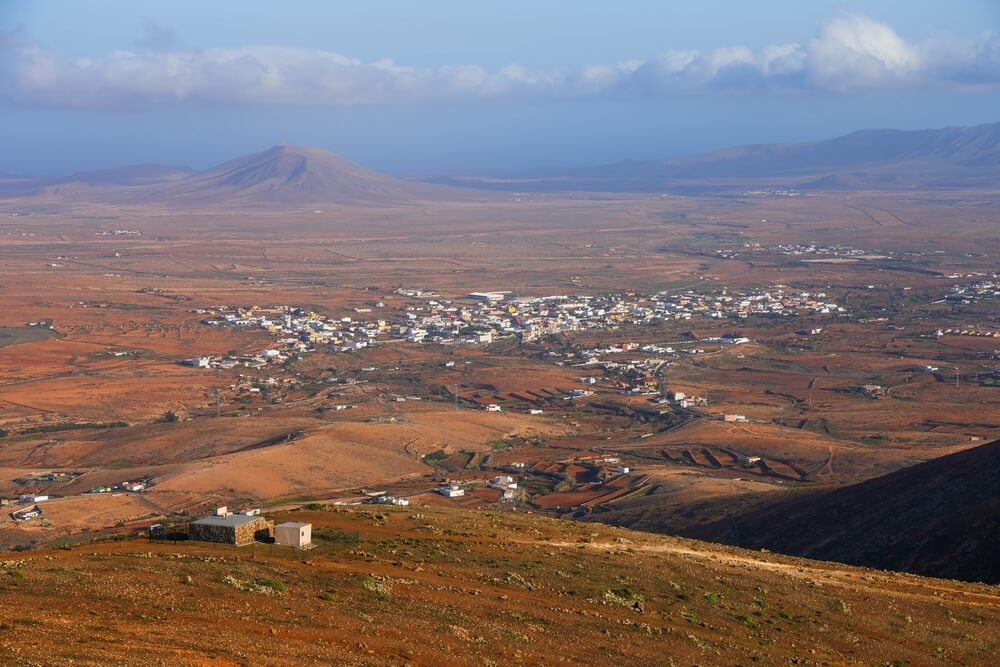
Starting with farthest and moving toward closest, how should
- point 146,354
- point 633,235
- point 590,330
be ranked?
point 633,235 → point 590,330 → point 146,354

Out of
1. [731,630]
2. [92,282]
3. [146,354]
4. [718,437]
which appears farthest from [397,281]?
[731,630]

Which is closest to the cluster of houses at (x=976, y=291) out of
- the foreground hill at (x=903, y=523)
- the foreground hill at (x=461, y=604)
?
the foreground hill at (x=903, y=523)

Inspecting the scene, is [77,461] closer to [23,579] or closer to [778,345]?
[23,579]

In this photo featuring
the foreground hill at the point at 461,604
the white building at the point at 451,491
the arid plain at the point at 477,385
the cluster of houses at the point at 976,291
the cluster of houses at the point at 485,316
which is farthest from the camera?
the cluster of houses at the point at 976,291

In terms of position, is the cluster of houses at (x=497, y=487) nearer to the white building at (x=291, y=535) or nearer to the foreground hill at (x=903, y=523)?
the foreground hill at (x=903, y=523)

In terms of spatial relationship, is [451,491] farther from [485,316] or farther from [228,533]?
[485,316]

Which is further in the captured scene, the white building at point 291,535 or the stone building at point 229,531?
the white building at point 291,535

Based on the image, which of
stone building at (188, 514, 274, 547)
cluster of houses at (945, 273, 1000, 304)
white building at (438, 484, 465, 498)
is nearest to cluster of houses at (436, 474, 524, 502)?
white building at (438, 484, 465, 498)
